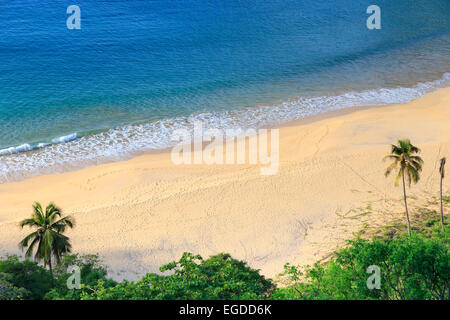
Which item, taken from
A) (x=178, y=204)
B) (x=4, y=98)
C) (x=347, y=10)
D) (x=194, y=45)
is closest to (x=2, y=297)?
(x=178, y=204)

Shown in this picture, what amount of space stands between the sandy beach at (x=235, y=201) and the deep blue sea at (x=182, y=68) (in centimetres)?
531

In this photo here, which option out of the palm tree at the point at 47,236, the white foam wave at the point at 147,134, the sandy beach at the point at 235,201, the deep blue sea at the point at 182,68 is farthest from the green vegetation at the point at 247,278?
the deep blue sea at the point at 182,68

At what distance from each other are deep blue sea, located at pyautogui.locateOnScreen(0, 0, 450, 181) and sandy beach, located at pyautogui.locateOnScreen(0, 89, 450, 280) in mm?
5308

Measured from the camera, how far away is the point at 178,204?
31375mm

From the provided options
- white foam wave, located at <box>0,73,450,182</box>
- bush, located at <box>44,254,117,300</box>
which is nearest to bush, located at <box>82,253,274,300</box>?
bush, located at <box>44,254,117,300</box>

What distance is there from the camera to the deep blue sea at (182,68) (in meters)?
42.8

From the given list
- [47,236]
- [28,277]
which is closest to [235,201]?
[47,236]

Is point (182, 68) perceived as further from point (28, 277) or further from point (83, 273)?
point (28, 277)

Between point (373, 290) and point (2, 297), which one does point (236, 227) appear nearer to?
point (373, 290)

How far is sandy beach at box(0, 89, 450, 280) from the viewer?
27.6m

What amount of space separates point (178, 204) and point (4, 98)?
2643cm

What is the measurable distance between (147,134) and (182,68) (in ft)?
46.9

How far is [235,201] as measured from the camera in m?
31.5

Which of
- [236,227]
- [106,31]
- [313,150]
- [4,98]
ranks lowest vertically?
[236,227]
